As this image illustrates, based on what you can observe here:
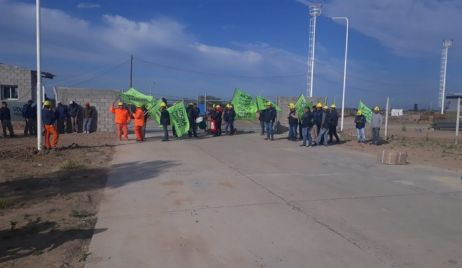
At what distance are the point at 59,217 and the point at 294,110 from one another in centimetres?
1548

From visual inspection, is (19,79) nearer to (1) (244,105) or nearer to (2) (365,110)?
(1) (244,105)

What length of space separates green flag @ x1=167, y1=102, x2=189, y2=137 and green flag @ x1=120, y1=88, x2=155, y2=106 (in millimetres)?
1801

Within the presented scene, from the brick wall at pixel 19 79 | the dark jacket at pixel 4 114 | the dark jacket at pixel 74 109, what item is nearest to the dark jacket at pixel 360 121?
the dark jacket at pixel 74 109

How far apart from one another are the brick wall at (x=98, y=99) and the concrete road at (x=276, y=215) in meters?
10.6

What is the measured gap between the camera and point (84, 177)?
10391 millimetres

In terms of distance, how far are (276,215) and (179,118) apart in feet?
44.2

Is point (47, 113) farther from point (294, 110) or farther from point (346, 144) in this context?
point (346, 144)

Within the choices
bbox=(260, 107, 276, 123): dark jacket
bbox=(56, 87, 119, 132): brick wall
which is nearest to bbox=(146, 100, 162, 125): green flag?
bbox=(56, 87, 119, 132): brick wall

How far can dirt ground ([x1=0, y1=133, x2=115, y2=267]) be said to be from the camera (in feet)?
17.6

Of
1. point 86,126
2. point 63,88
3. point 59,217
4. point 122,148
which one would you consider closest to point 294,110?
point 122,148

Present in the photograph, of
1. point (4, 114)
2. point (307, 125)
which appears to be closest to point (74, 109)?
point (4, 114)

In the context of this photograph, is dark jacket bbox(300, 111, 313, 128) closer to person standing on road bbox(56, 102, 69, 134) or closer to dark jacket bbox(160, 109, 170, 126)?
dark jacket bbox(160, 109, 170, 126)

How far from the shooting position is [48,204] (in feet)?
25.4

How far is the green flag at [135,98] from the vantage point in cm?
2127
